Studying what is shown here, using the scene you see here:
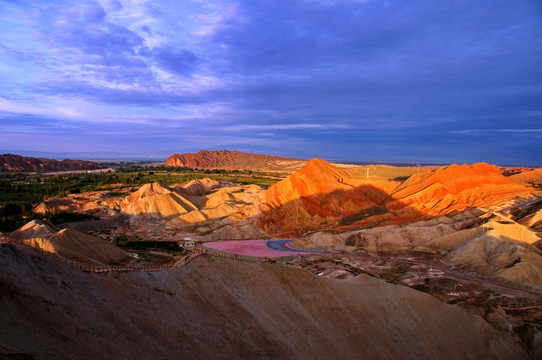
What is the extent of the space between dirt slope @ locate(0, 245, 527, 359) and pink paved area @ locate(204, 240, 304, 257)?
1446 cm

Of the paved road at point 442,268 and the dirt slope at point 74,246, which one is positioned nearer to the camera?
the paved road at point 442,268

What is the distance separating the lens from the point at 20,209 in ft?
176

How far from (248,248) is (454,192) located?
3037 centimetres

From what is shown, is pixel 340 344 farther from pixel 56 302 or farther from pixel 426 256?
pixel 426 256

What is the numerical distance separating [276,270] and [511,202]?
4059 cm

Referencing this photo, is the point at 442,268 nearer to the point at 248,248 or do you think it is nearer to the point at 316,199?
the point at 248,248

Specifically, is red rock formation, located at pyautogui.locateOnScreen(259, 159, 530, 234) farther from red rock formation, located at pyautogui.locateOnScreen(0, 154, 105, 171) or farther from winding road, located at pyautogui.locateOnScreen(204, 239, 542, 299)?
red rock formation, located at pyautogui.locateOnScreen(0, 154, 105, 171)

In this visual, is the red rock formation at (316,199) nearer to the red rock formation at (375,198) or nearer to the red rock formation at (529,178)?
the red rock formation at (375,198)

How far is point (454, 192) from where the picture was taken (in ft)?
166

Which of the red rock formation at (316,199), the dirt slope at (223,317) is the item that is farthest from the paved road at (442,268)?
the dirt slope at (223,317)

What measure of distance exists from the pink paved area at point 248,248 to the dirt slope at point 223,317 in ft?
47.4

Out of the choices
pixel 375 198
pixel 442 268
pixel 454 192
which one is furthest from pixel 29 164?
pixel 442 268

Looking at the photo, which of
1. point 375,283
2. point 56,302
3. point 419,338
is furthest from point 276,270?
point 56,302

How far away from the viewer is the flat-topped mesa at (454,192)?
157 feet
